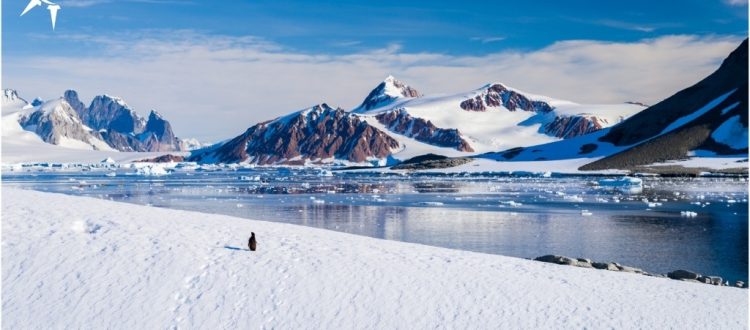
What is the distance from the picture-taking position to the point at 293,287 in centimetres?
1612

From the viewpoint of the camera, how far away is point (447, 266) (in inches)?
728

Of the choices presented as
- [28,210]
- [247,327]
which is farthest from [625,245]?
[28,210]

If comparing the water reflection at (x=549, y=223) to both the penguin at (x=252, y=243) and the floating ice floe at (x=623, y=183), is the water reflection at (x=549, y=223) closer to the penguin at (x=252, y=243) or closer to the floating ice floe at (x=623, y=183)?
the penguin at (x=252, y=243)

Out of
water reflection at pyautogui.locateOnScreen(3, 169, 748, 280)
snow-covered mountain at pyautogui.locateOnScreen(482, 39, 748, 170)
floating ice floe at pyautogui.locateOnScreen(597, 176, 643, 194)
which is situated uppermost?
snow-covered mountain at pyautogui.locateOnScreen(482, 39, 748, 170)

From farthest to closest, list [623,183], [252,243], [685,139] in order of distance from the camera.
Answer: [685,139]
[623,183]
[252,243]

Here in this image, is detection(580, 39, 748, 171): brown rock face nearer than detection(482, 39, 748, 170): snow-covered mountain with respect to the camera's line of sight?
Yes

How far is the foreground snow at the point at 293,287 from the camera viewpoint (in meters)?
14.8

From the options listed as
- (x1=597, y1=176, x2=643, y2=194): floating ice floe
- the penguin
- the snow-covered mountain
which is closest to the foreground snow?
the penguin

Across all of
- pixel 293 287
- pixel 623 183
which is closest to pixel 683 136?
pixel 623 183

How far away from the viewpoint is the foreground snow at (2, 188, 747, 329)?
48.4ft

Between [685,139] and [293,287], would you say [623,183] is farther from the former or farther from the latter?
[685,139]

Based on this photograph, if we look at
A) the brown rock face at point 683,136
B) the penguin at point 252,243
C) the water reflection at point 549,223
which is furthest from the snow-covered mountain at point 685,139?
the penguin at point 252,243

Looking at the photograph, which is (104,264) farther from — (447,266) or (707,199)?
(707,199)

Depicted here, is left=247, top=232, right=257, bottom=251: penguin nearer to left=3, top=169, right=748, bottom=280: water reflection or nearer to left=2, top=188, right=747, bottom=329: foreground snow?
left=2, top=188, right=747, bottom=329: foreground snow
